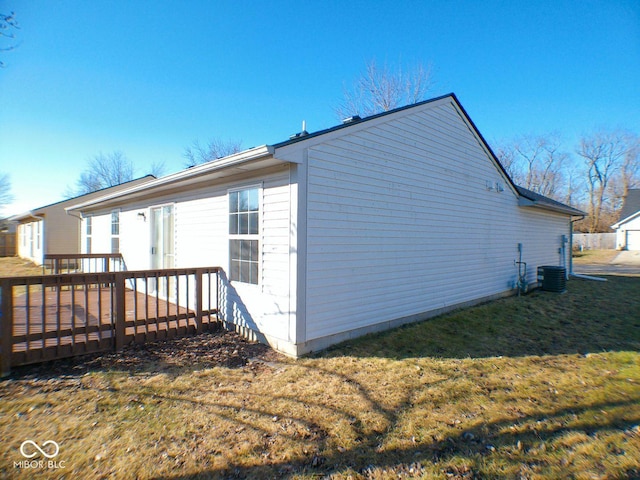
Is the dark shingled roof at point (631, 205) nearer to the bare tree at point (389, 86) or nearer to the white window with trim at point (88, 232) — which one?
the bare tree at point (389, 86)

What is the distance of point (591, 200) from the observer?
3894 centimetres

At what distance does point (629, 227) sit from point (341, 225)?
35523 mm

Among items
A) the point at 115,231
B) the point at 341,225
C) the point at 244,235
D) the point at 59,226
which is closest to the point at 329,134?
the point at 341,225

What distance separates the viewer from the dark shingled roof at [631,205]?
2880 centimetres

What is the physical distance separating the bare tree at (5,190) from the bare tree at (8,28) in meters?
31.0

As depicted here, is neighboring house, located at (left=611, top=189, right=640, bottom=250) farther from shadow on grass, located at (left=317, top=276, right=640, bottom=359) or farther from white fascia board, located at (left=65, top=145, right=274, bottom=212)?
white fascia board, located at (left=65, top=145, right=274, bottom=212)

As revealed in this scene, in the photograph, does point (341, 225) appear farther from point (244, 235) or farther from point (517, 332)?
point (517, 332)

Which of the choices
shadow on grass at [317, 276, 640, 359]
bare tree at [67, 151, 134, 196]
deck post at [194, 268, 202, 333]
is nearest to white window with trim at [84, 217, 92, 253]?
deck post at [194, 268, 202, 333]

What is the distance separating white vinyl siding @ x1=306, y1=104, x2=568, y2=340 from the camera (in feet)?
16.3

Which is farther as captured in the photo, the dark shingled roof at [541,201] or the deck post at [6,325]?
the dark shingled roof at [541,201]

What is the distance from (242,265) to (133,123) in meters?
14.9

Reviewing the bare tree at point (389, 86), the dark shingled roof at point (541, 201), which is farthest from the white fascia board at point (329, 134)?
the bare tree at point (389, 86)

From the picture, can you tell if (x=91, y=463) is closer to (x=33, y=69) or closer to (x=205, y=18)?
(x=33, y=69)

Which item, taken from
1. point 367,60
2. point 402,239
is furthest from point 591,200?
point 402,239
